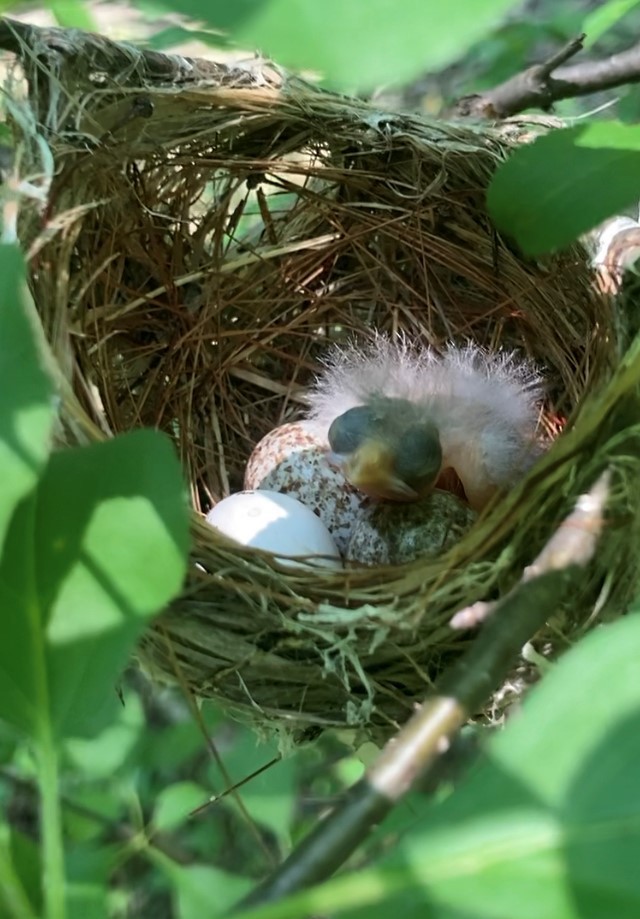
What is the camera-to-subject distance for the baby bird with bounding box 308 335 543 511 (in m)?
0.98

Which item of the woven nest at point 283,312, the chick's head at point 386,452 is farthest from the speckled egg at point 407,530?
the woven nest at point 283,312

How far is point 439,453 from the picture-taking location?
1.01 meters

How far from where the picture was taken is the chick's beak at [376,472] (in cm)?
96

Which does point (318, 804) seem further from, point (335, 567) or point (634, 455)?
point (634, 455)

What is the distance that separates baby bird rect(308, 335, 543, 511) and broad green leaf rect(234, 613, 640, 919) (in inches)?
24.6

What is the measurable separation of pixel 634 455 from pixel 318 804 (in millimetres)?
793

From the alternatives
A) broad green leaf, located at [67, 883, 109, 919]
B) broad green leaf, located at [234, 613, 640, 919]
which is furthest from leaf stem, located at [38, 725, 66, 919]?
broad green leaf, located at [67, 883, 109, 919]

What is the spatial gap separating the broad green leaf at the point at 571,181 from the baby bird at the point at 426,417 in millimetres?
502

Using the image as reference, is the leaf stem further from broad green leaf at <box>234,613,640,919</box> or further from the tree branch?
the tree branch

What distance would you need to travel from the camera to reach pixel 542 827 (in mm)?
328

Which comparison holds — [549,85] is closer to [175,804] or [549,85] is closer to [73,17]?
[73,17]

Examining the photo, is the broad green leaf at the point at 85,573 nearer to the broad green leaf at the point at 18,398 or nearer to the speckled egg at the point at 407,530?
the broad green leaf at the point at 18,398

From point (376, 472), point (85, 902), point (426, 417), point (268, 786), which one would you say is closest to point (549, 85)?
point (426, 417)

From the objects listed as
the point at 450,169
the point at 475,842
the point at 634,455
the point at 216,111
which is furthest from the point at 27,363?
the point at 450,169
